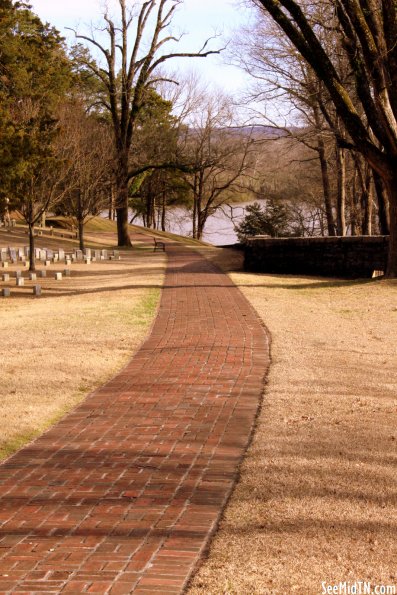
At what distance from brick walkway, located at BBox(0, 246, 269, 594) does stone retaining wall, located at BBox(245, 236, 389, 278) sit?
11395 millimetres

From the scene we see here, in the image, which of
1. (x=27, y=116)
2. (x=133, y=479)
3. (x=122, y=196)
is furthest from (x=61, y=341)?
(x=122, y=196)

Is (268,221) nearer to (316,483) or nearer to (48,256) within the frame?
(48,256)

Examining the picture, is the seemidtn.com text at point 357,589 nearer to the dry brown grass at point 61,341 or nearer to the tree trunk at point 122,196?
the dry brown grass at point 61,341

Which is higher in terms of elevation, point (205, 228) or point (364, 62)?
point (364, 62)

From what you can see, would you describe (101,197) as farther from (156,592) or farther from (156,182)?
(156,592)

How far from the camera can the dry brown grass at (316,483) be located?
3.78m

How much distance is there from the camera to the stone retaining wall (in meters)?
20.4

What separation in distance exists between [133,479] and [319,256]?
16809 mm

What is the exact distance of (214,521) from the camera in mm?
4430

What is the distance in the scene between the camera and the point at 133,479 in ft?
17.1

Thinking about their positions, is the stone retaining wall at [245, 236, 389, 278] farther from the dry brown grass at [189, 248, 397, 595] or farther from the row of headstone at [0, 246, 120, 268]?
the dry brown grass at [189, 248, 397, 595]

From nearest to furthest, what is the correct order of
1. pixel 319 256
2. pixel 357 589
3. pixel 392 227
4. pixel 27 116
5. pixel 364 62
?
pixel 357 589, pixel 364 62, pixel 392 227, pixel 319 256, pixel 27 116

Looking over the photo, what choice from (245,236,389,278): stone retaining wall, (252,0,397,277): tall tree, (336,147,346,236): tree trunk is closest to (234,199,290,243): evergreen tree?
(336,147,346,236): tree trunk

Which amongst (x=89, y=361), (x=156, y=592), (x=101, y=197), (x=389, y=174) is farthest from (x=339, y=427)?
(x=101, y=197)
